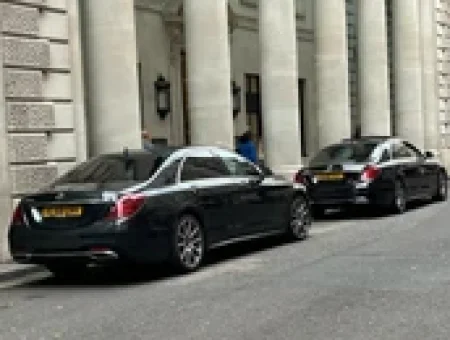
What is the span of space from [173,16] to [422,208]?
9.67 meters

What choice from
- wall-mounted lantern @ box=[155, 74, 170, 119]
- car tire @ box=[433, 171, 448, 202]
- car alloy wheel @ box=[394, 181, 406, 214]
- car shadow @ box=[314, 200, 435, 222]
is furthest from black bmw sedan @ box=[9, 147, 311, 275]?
wall-mounted lantern @ box=[155, 74, 170, 119]

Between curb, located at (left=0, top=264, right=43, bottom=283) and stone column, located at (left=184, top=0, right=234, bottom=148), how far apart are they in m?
7.17

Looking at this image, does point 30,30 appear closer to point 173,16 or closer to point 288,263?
point 288,263

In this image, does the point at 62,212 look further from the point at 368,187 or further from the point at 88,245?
the point at 368,187

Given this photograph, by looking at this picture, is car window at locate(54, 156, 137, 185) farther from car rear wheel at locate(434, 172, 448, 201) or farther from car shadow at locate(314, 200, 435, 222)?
car rear wheel at locate(434, 172, 448, 201)

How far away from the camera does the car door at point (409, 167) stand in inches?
642

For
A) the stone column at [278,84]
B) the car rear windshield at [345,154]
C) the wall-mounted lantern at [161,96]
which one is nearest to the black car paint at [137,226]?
the car rear windshield at [345,154]

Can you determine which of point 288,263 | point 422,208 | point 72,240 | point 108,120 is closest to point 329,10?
point 422,208

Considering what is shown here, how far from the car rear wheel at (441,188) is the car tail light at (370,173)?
3.44 m

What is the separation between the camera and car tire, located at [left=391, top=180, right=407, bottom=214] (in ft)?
51.6

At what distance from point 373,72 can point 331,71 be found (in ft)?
10.6

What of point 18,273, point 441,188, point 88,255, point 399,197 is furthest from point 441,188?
point 88,255

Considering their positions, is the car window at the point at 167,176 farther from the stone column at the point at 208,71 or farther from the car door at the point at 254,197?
the stone column at the point at 208,71

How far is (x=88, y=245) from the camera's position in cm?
891
